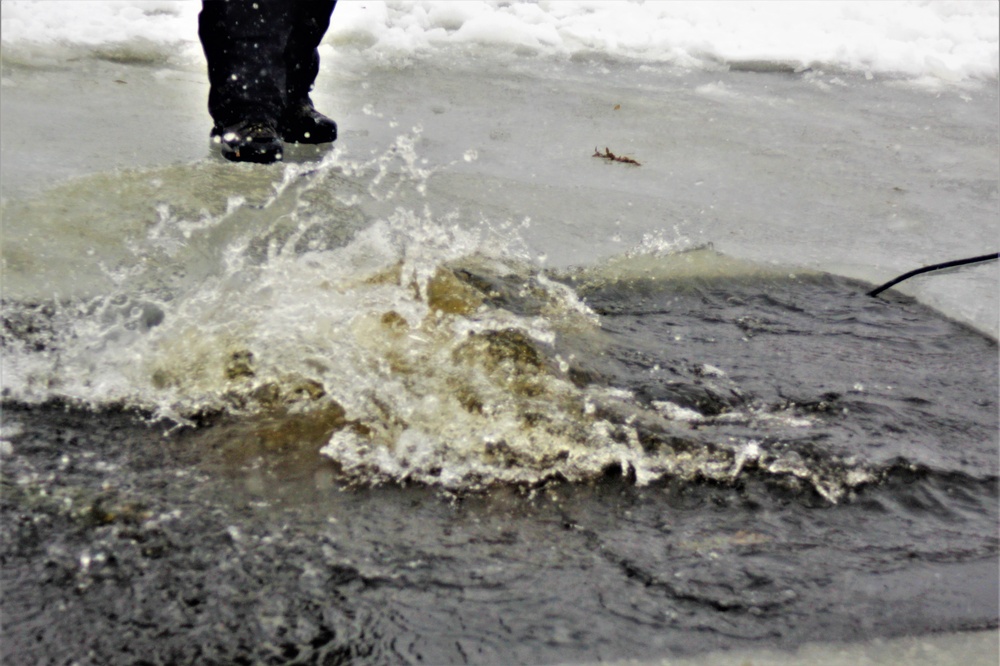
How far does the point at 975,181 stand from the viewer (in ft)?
12.8

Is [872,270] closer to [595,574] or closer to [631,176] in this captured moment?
[631,176]

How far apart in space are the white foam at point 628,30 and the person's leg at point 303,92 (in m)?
1.21

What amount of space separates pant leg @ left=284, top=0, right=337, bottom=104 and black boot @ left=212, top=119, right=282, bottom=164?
1.17 feet

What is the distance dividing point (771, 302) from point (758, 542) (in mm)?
1206

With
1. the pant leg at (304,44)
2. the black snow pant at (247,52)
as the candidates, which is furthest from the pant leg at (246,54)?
the pant leg at (304,44)

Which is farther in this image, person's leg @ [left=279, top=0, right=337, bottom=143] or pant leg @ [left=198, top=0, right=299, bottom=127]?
person's leg @ [left=279, top=0, right=337, bottom=143]

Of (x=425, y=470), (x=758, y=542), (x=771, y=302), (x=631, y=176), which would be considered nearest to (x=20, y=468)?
(x=425, y=470)

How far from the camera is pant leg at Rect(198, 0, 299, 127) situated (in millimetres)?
2949

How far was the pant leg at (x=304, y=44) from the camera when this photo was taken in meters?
3.31

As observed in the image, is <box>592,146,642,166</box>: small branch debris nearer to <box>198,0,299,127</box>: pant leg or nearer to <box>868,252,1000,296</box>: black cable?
<box>868,252,1000,296</box>: black cable

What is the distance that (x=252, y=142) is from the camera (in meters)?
3.07

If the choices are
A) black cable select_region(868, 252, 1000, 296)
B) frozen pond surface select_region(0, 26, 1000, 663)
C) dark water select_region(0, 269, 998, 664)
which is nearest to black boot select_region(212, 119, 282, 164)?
frozen pond surface select_region(0, 26, 1000, 663)

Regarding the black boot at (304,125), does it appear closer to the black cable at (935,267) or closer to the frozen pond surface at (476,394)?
the frozen pond surface at (476,394)

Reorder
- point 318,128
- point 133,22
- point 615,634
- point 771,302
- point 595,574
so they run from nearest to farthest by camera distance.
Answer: point 615,634 < point 595,574 < point 771,302 < point 318,128 < point 133,22
